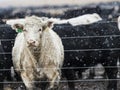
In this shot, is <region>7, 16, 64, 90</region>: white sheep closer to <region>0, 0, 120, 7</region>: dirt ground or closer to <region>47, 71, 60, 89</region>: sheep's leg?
<region>47, 71, 60, 89</region>: sheep's leg

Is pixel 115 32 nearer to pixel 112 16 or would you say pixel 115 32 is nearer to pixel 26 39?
pixel 112 16

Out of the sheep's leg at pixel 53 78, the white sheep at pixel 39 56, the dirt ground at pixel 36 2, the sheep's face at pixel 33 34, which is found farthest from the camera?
the sheep's leg at pixel 53 78

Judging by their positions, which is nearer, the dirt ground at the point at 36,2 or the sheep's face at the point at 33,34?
the sheep's face at the point at 33,34

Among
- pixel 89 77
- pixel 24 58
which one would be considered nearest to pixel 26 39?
pixel 24 58

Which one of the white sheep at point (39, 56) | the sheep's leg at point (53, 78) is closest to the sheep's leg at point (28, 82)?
the white sheep at point (39, 56)

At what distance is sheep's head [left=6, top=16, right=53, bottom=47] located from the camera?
302 inches

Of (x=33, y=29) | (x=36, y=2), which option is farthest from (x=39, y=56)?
(x=36, y=2)

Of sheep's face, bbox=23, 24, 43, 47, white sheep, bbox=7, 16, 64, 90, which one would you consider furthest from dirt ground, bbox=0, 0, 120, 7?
sheep's face, bbox=23, 24, 43, 47

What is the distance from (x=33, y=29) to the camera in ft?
25.7

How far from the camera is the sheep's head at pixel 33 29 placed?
7672mm

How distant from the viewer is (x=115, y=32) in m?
9.16

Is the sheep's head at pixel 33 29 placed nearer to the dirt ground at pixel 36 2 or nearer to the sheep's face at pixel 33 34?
the sheep's face at pixel 33 34

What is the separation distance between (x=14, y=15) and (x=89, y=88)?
1.77m

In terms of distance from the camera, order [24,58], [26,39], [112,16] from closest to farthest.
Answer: [26,39]
[24,58]
[112,16]
